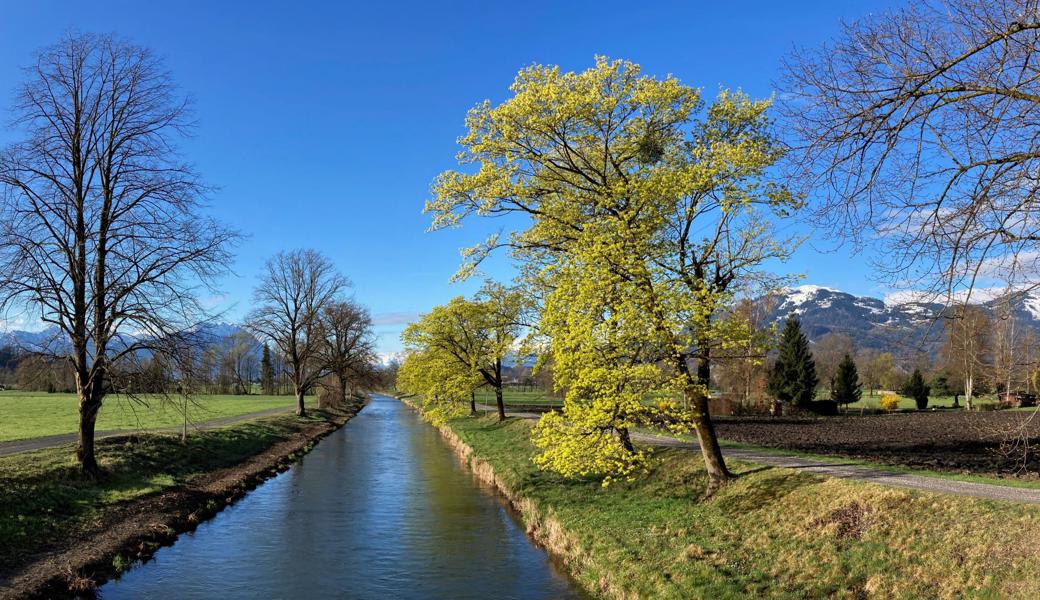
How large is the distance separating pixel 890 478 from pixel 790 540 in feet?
14.8

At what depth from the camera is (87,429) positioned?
1984 cm

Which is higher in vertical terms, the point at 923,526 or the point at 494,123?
the point at 494,123

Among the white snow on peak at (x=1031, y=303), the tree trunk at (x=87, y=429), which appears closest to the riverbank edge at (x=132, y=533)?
the tree trunk at (x=87, y=429)

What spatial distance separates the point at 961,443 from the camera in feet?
91.5

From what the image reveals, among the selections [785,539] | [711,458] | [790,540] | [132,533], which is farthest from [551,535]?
[132,533]

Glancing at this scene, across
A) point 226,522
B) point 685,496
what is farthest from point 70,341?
point 685,496

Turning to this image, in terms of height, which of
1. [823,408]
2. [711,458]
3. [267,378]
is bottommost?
[823,408]

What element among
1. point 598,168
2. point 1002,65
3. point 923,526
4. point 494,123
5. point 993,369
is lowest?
point 923,526

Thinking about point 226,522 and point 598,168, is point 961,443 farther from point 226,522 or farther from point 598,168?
point 226,522

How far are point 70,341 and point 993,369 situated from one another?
2351cm

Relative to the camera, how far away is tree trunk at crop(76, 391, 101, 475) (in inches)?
758

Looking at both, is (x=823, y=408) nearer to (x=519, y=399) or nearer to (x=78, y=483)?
(x=519, y=399)

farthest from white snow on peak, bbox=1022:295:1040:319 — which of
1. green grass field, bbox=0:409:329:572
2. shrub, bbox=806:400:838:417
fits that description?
shrub, bbox=806:400:838:417

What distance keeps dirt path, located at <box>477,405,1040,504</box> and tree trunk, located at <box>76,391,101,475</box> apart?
71.3 feet
